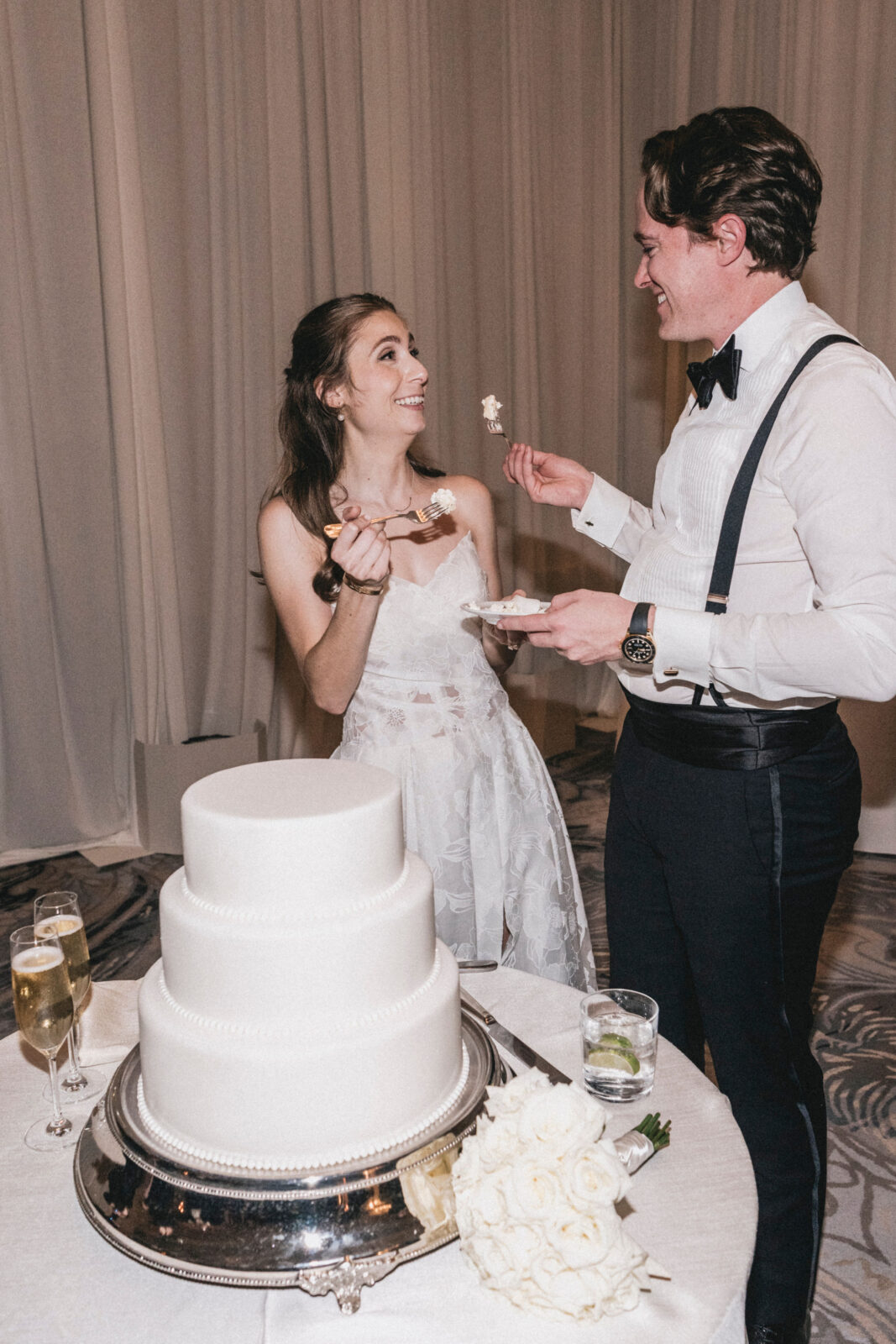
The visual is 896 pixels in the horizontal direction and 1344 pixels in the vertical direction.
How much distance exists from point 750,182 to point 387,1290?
4.87ft

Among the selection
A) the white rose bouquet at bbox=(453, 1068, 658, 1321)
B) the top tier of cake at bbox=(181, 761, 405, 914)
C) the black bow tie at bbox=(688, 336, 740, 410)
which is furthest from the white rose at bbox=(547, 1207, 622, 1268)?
the black bow tie at bbox=(688, 336, 740, 410)

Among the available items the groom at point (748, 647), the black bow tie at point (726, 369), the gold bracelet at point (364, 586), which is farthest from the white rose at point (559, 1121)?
the gold bracelet at point (364, 586)

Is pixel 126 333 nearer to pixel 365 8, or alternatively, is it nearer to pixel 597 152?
pixel 365 8

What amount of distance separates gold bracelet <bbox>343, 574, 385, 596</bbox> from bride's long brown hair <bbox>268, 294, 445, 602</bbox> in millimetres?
253

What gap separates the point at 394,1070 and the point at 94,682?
334 centimetres

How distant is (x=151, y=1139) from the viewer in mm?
1106

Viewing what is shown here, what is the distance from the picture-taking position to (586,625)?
1627 millimetres

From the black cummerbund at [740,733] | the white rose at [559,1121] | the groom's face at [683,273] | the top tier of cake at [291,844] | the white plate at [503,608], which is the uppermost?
the groom's face at [683,273]

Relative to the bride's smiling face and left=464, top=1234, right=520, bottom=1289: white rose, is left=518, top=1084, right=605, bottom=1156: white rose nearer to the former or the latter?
left=464, top=1234, right=520, bottom=1289: white rose

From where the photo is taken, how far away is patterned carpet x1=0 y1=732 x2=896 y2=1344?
Answer: 6.58ft

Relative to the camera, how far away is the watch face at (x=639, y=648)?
5.20 feet

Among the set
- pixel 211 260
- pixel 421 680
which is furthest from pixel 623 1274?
pixel 211 260

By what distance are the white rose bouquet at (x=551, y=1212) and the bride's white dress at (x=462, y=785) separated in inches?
51.4

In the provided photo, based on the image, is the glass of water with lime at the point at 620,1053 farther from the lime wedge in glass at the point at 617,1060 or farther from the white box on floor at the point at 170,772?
the white box on floor at the point at 170,772
